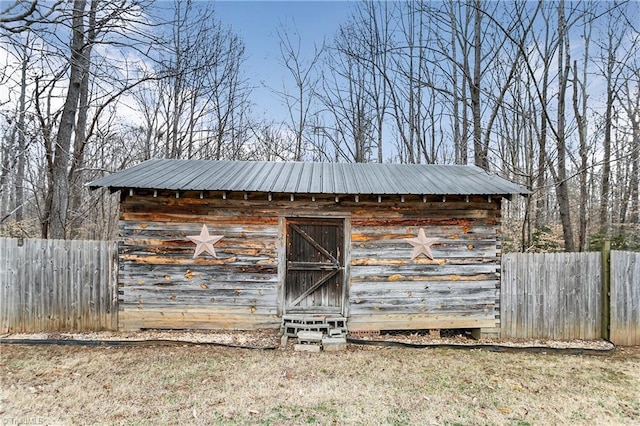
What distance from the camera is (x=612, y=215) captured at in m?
15.5

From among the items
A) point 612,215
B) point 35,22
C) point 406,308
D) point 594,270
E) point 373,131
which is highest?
point 373,131

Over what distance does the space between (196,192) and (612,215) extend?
19889 mm

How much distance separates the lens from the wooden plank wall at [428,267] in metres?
6.78

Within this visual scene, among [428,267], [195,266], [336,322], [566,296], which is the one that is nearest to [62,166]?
[195,266]

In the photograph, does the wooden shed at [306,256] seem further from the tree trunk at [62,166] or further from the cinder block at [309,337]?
the tree trunk at [62,166]

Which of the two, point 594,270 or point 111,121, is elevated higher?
point 111,121

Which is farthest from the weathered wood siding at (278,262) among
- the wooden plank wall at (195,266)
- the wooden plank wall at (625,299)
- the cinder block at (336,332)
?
the wooden plank wall at (625,299)

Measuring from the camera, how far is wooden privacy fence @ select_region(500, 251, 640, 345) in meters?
6.40

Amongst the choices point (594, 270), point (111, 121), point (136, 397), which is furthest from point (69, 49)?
point (594, 270)

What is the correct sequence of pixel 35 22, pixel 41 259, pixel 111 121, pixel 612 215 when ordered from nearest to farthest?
pixel 35 22 < pixel 41 259 < pixel 111 121 < pixel 612 215

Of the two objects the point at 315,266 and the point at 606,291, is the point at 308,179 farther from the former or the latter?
the point at 606,291

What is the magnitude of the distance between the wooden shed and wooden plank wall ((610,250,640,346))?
7.46ft

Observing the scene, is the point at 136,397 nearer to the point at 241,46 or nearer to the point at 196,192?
the point at 196,192

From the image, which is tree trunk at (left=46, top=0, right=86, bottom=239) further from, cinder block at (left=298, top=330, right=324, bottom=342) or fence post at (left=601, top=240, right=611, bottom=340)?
fence post at (left=601, top=240, right=611, bottom=340)
